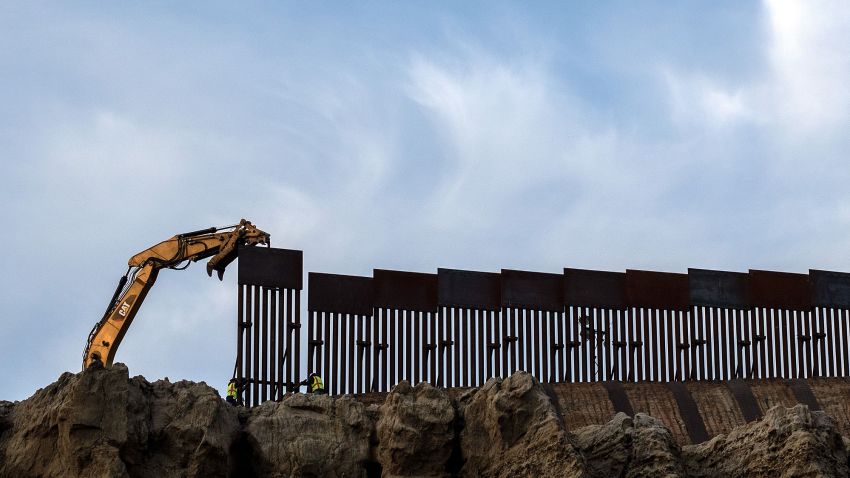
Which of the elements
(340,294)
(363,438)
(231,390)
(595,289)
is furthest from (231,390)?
(363,438)

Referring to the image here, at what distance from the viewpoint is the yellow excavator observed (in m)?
27.1

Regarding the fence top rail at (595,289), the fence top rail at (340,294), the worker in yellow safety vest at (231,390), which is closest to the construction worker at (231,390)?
the worker in yellow safety vest at (231,390)

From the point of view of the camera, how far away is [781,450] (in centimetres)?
1436

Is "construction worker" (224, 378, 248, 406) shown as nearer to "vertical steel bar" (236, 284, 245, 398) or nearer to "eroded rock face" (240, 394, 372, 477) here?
"vertical steel bar" (236, 284, 245, 398)

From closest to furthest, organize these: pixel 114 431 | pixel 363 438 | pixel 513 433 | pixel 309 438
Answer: pixel 114 431
pixel 513 433
pixel 309 438
pixel 363 438

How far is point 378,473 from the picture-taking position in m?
15.2

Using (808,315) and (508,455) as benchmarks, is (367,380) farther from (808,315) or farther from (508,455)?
(508,455)

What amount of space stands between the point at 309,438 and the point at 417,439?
1.11 m

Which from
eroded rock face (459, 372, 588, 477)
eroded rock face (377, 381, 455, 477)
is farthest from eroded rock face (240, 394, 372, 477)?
eroded rock face (459, 372, 588, 477)

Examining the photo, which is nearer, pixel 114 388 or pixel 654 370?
pixel 114 388

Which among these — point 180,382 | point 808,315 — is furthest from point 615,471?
point 808,315

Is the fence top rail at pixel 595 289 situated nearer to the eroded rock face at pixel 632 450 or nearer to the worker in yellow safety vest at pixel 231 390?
the worker in yellow safety vest at pixel 231 390

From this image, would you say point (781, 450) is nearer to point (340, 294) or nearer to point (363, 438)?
point (363, 438)

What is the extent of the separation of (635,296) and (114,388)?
56.6 feet
